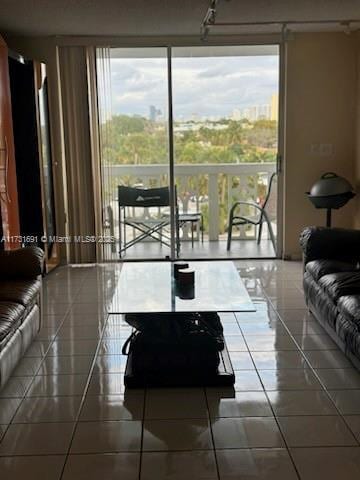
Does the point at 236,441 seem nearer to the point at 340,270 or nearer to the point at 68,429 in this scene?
the point at 68,429

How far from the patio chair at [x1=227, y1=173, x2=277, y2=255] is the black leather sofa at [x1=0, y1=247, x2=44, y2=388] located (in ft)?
10.1

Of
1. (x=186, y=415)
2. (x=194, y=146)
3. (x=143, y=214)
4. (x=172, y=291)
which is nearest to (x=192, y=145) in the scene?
(x=194, y=146)

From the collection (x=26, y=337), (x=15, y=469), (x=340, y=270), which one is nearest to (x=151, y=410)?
(x=15, y=469)

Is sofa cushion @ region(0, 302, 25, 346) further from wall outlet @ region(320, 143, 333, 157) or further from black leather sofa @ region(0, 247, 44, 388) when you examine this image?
wall outlet @ region(320, 143, 333, 157)

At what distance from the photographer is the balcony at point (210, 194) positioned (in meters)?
6.07

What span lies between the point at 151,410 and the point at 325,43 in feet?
13.6

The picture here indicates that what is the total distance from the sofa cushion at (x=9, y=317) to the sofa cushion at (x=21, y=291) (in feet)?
0.24

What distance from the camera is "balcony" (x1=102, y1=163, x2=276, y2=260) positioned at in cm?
607

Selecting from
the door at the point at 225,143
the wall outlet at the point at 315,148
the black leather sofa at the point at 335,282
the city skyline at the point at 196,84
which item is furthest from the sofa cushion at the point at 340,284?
the city skyline at the point at 196,84

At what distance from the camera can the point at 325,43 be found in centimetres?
528

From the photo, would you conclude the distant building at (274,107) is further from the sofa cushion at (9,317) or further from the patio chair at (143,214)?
the sofa cushion at (9,317)

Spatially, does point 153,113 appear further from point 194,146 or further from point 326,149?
point 326,149

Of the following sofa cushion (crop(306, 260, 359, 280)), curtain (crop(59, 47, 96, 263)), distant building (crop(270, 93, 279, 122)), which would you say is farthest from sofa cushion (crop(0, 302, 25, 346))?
distant building (crop(270, 93, 279, 122))

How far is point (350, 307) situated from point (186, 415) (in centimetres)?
104
